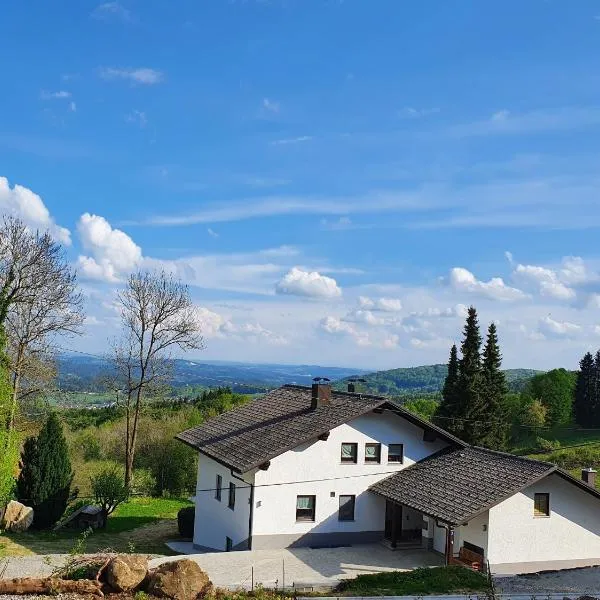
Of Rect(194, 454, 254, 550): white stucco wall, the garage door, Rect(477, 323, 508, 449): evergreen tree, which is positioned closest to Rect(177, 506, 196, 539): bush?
Rect(194, 454, 254, 550): white stucco wall

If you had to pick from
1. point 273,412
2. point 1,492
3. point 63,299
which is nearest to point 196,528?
point 273,412

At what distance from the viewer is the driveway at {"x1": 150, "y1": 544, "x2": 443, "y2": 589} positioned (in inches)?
758

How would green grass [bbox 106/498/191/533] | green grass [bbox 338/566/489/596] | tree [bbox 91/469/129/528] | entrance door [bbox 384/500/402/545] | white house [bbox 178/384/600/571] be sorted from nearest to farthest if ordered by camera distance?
1. green grass [bbox 338/566/489/596]
2. white house [bbox 178/384/600/571]
3. entrance door [bbox 384/500/402/545]
4. tree [bbox 91/469/129/528]
5. green grass [bbox 106/498/191/533]

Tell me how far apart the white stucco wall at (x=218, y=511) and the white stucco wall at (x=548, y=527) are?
A: 892 centimetres

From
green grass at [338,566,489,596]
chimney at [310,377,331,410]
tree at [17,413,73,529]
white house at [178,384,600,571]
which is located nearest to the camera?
green grass at [338,566,489,596]

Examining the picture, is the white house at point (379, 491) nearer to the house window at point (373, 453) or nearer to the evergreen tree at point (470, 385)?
the house window at point (373, 453)

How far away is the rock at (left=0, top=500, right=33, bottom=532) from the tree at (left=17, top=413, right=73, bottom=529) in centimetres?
60

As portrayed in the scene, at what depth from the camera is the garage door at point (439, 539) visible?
2335 centimetres

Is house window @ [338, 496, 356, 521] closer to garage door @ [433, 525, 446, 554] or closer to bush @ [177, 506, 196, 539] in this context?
garage door @ [433, 525, 446, 554]

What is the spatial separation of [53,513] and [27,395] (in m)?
5.77

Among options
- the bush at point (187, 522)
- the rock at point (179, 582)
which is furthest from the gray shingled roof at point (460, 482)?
the bush at point (187, 522)

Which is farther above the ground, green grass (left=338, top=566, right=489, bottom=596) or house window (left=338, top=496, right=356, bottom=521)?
house window (left=338, top=496, right=356, bottom=521)

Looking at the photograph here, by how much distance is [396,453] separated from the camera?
87.1ft

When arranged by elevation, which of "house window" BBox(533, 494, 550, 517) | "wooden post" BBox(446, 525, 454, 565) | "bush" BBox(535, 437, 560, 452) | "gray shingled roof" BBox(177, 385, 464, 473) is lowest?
"bush" BBox(535, 437, 560, 452)
